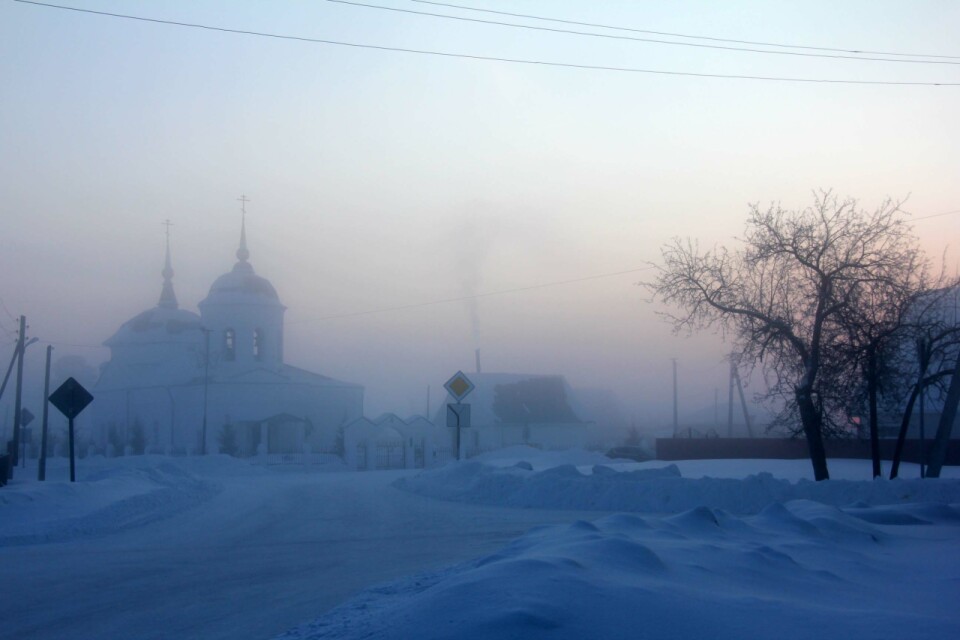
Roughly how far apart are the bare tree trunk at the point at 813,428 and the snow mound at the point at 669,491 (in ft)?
11.4

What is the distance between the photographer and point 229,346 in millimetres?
65250

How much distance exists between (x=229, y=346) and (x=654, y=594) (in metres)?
61.9

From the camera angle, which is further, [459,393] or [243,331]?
[243,331]

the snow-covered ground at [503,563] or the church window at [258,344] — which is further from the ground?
the church window at [258,344]

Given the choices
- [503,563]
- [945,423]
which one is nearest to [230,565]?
[503,563]

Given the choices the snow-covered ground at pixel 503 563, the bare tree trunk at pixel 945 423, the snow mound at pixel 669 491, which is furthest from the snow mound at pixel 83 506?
the bare tree trunk at pixel 945 423

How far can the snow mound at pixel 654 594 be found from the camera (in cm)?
575

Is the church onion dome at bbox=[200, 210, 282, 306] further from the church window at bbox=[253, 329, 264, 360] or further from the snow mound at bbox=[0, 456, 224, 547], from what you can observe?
the snow mound at bbox=[0, 456, 224, 547]

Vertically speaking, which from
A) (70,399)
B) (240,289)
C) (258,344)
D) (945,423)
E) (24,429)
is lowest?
(24,429)

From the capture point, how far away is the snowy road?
842 centimetres

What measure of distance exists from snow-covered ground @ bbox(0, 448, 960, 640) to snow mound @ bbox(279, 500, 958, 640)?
2cm

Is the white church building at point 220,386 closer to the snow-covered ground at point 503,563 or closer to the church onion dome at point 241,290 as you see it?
the church onion dome at point 241,290

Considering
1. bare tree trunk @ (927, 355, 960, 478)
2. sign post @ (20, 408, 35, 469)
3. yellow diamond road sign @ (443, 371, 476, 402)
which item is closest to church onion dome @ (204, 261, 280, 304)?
sign post @ (20, 408, 35, 469)

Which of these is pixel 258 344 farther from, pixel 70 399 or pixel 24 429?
pixel 70 399
